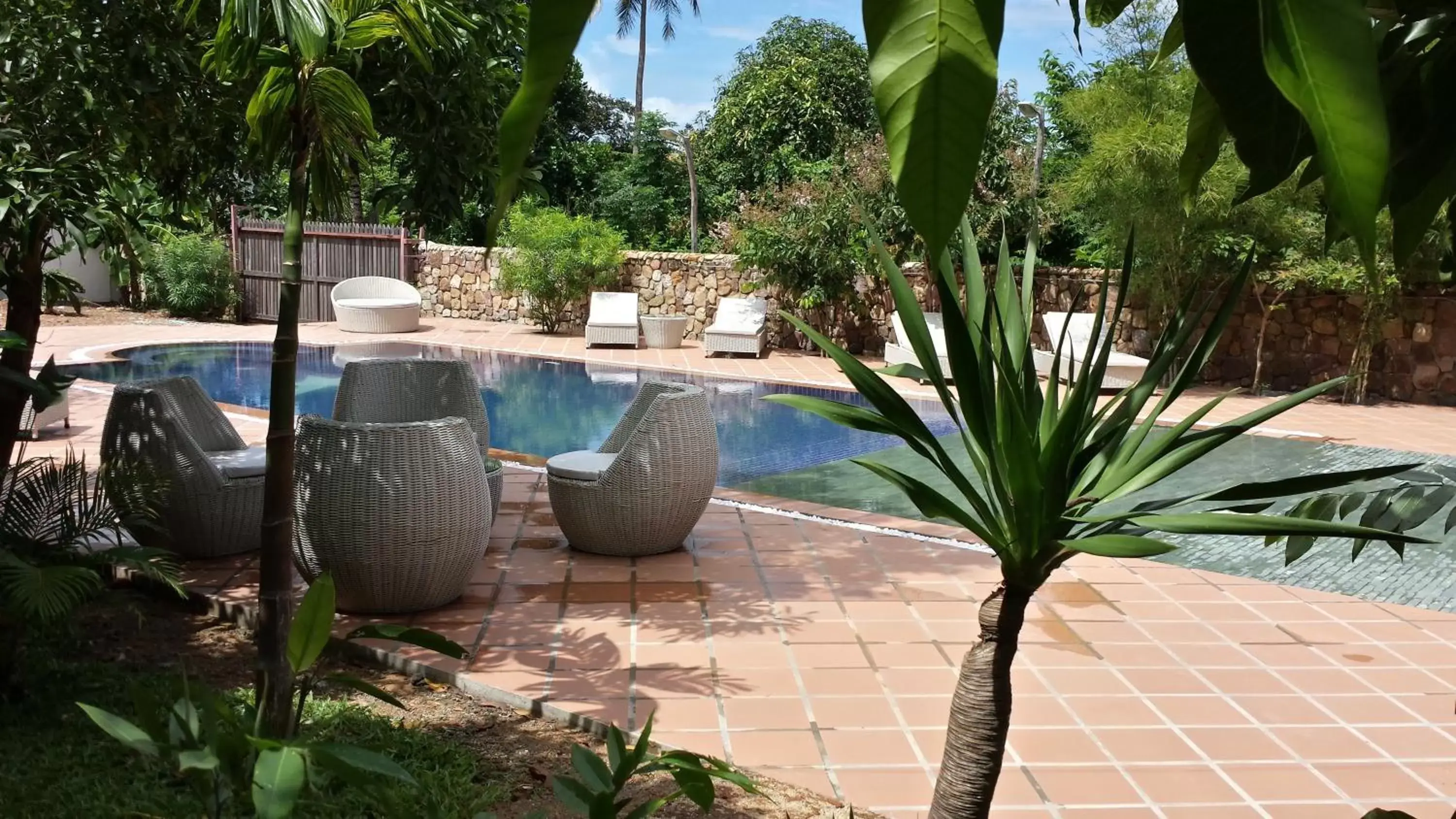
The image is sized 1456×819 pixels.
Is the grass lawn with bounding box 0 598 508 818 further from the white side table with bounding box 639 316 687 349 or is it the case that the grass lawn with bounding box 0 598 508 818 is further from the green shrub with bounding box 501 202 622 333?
the green shrub with bounding box 501 202 622 333

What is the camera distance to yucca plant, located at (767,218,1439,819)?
5.27 feet

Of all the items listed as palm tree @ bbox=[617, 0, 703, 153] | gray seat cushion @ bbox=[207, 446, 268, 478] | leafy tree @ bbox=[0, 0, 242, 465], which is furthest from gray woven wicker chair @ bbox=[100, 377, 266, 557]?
palm tree @ bbox=[617, 0, 703, 153]

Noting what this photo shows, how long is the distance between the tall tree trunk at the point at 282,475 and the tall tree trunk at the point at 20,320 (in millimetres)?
1248

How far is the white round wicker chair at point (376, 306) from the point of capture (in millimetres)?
16922

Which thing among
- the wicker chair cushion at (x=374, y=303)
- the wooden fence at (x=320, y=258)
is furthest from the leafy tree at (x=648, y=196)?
the wicker chair cushion at (x=374, y=303)

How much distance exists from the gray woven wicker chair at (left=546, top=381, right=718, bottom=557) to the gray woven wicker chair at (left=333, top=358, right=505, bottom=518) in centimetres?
88

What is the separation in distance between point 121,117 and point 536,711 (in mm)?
2328

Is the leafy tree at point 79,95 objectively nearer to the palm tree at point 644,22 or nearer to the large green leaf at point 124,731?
the large green leaf at point 124,731

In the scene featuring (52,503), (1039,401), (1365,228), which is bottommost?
(52,503)

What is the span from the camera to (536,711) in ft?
12.5

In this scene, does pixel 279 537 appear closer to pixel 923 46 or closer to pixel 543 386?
pixel 923 46

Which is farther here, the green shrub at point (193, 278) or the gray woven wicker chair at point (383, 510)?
the green shrub at point (193, 278)

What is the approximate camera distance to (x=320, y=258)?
63.5 ft

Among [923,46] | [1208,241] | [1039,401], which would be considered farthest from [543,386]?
[923,46]
